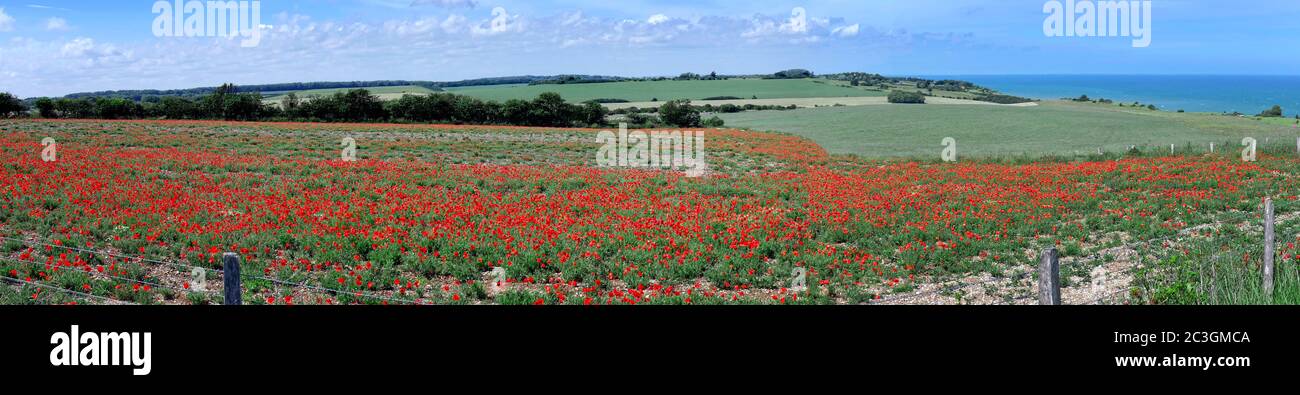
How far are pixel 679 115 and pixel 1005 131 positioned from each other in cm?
2807

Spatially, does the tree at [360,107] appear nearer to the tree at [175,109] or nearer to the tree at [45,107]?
the tree at [175,109]

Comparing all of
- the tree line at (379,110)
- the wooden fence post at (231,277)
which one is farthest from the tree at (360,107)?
the wooden fence post at (231,277)

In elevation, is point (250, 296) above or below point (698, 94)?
below

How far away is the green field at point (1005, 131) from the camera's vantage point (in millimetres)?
43062

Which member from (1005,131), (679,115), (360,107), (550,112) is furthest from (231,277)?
(679,115)

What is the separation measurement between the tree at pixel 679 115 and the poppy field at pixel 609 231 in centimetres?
4372

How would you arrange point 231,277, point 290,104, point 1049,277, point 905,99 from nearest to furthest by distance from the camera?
point 1049,277 → point 231,277 → point 290,104 → point 905,99

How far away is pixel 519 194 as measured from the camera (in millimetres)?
21531

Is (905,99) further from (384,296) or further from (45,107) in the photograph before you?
(384,296)

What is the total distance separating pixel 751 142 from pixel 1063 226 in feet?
102

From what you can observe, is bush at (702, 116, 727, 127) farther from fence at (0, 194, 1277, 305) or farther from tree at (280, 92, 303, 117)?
fence at (0, 194, 1277, 305)

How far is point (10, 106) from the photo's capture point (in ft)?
196
